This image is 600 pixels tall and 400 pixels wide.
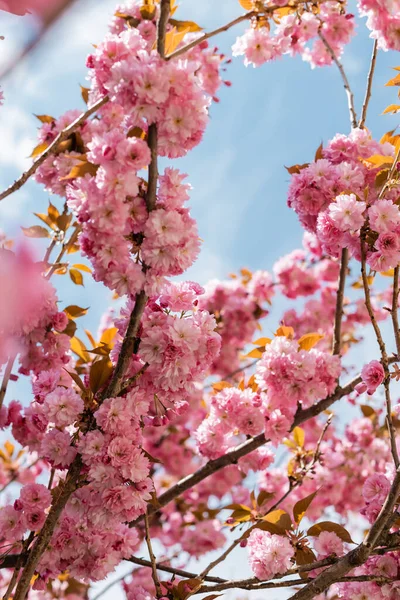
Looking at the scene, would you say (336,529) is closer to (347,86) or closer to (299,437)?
(299,437)

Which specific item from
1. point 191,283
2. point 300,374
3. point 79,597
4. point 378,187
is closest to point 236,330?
point 79,597

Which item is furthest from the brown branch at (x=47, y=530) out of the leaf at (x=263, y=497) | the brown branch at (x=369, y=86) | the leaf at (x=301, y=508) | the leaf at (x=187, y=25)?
the brown branch at (x=369, y=86)

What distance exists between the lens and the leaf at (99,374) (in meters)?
2.18

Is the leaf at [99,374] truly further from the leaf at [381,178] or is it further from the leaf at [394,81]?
the leaf at [394,81]

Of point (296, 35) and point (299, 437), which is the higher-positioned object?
point (296, 35)

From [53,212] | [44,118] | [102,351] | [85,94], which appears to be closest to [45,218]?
[53,212]

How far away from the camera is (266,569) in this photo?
222cm

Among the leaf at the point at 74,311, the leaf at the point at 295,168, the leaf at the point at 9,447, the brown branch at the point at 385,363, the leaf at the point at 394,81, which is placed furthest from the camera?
the leaf at the point at 9,447

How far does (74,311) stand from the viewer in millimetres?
3010

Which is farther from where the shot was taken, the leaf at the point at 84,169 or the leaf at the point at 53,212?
the leaf at the point at 53,212

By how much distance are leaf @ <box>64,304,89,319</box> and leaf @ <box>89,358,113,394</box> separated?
0.87m

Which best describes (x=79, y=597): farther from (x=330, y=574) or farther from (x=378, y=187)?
(x=378, y=187)

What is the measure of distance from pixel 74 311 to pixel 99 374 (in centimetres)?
89

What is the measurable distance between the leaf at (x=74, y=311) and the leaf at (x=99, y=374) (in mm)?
866
